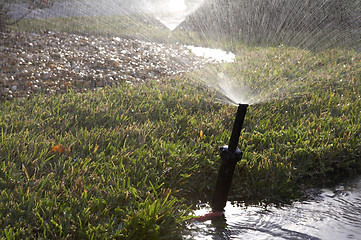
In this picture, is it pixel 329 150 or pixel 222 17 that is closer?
pixel 329 150

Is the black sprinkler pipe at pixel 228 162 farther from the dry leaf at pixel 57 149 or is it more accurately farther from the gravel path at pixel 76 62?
the gravel path at pixel 76 62

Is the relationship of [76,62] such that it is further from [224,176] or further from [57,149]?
[224,176]

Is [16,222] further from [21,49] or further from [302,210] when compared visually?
[21,49]

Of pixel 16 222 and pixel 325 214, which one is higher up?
pixel 325 214

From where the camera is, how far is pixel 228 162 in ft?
7.79

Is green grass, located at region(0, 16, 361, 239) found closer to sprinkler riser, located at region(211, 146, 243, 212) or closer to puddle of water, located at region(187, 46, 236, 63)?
sprinkler riser, located at region(211, 146, 243, 212)

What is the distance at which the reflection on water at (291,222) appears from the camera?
2.38 metres

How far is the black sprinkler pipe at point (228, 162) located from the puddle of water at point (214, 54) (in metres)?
5.06

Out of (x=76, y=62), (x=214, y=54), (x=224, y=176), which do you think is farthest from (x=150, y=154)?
(x=214, y=54)

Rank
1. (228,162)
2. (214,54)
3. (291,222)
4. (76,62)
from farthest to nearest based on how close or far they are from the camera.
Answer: (214,54) < (76,62) < (291,222) < (228,162)

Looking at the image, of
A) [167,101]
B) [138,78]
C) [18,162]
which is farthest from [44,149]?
[138,78]

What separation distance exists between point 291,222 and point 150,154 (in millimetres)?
1087

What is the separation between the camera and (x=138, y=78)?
5.58m

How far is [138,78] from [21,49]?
2.16m
